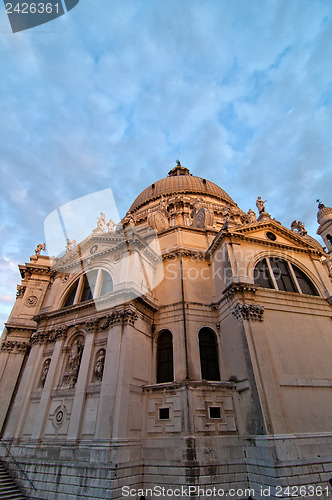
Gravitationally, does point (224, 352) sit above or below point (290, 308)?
below

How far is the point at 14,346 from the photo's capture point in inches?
812

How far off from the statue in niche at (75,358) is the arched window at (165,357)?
4840 mm

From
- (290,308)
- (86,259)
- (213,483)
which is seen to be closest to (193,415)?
(213,483)

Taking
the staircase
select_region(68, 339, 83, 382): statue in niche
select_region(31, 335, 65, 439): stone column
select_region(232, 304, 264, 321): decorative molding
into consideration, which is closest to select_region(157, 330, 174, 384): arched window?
select_region(232, 304, 264, 321): decorative molding

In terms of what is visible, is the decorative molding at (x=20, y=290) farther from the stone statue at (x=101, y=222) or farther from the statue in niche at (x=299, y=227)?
the statue in niche at (x=299, y=227)

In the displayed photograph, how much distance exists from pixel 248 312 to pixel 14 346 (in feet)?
57.5

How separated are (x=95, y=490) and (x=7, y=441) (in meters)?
8.09

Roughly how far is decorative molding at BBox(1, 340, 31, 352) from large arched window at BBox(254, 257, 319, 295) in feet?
58.3

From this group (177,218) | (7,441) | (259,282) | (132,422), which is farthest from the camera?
(177,218)

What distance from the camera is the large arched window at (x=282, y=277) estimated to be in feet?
57.3

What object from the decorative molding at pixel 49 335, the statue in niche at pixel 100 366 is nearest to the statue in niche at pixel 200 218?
the statue in niche at pixel 100 366

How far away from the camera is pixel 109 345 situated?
1475 cm

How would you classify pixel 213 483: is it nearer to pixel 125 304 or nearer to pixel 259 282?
pixel 125 304

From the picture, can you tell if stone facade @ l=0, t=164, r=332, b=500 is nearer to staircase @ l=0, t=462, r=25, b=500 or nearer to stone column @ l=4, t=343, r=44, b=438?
stone column @ l=4, t=343, r=44, b=438
